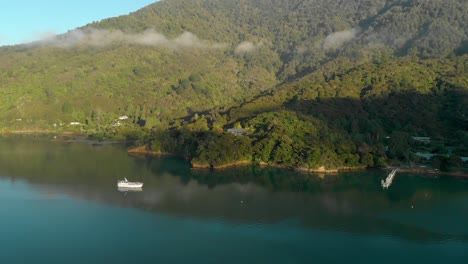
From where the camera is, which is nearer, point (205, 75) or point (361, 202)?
point (361, 202)

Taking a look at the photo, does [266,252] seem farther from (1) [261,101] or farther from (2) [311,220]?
(1) [261,101]

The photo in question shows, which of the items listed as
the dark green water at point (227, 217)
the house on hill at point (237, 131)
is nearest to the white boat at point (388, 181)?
the dark green water at point (227, 217)

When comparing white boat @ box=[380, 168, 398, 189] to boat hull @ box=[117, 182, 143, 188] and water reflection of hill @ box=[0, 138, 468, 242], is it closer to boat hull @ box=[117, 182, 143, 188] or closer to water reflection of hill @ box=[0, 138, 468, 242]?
water reflection of hill @ box=[0, 138, 468, 242]

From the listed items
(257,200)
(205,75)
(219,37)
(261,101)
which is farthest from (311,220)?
(219,37)

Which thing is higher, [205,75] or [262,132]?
[205,75]

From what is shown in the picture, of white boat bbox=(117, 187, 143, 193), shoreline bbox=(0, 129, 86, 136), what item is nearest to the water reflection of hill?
white boat bbox=(117, 187, 143, 193)
